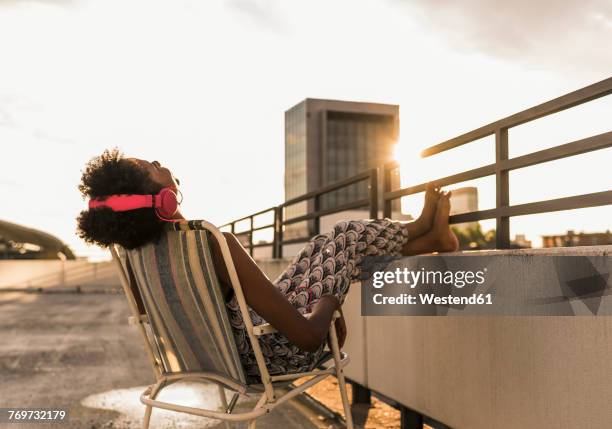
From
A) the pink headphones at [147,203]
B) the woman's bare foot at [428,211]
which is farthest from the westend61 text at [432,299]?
the pink headphones at [147,203]

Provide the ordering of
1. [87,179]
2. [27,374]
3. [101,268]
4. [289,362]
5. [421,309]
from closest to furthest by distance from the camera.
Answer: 1. [87,179]
2. [289,362]
3. [421,309]
4. [27,374]
5. [101,268]

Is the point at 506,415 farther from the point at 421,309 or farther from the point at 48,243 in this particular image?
the point at 48,243

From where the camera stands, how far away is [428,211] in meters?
3.16

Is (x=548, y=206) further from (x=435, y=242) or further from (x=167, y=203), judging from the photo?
(x=167, y=203)

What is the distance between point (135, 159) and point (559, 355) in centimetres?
165

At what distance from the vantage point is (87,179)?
204 centimetres

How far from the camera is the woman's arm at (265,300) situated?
1.93 m

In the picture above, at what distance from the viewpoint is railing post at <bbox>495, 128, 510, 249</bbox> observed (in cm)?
279

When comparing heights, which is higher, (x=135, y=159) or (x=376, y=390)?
(x=135, y=159)

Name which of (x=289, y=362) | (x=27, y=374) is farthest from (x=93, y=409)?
(x=289, y=362)

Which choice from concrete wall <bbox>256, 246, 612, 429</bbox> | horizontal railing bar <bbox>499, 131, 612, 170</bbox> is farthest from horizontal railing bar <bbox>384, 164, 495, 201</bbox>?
concrete wall <bbox>256, 246, 612, 429</bbox>

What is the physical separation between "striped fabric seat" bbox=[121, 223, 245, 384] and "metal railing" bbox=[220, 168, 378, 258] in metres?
2.27

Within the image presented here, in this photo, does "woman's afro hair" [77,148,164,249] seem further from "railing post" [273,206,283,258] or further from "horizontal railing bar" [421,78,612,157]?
"railing post" [273,206,283,258]

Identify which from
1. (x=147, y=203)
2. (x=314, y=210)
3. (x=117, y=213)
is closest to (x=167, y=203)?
(x=147, y=203)
